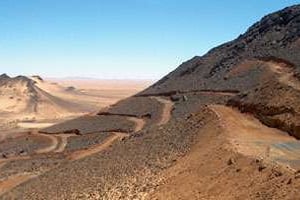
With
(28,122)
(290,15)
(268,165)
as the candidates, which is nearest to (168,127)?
(268,165)

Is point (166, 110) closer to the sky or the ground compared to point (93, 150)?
closer to the sky

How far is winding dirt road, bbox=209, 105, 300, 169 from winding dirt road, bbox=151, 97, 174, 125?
1816 cm

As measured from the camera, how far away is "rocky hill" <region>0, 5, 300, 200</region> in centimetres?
2192

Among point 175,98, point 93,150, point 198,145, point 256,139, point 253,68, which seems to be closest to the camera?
point 256,139

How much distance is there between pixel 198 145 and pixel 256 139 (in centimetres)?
297

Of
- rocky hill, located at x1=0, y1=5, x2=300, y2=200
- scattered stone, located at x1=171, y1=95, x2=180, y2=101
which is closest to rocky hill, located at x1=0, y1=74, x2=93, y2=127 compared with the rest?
scattered stone, located at x1=171, y1=95, x2=180, y2=101

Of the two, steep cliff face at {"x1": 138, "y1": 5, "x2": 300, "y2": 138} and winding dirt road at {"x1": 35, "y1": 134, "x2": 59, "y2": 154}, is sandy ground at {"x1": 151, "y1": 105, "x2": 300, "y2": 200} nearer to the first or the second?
steep cliff face at {"x1": 138, "y1": 5, "x2": 300, "y2": 138}

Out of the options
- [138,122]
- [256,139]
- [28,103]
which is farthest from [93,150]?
[28,103]

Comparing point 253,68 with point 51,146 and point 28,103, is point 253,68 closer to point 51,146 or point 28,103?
point 51,146

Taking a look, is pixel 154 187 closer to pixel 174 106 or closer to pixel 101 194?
pixel 101 194

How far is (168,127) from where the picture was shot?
36.5m

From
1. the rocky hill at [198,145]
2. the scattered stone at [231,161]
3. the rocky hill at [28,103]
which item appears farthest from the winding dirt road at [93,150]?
the rocky hill at [28,103]

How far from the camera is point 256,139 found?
27.7 m

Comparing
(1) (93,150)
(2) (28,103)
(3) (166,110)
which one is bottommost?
(2) (28,103)
